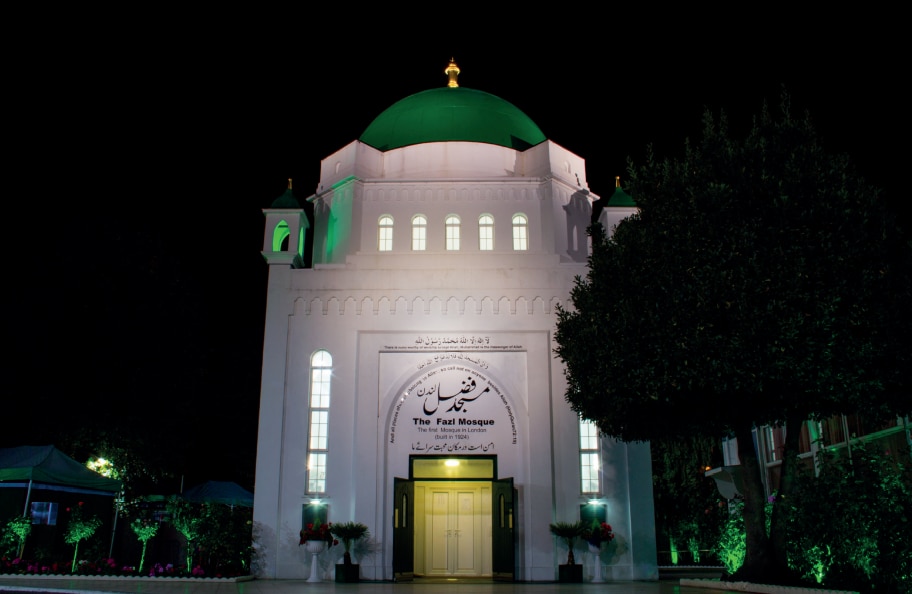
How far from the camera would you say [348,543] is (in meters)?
17.6

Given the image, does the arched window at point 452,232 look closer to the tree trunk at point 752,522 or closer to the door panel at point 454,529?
the door panel at point 454,529

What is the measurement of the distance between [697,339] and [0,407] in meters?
20.2

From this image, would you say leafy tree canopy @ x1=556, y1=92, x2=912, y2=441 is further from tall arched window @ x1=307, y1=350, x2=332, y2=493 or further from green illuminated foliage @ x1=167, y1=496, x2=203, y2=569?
green illuminated foliage @ x1=167, y1=496, x2=203, y2=569

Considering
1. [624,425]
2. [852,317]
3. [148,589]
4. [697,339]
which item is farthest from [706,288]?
[148,589]

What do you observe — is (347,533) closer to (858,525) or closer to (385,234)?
(385,234)

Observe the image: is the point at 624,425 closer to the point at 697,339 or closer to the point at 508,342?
the point at 697,339

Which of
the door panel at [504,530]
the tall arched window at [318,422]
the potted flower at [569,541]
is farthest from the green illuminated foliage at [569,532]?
the tall arched window at [318,422]

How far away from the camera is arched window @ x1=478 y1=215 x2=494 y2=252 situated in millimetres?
21562

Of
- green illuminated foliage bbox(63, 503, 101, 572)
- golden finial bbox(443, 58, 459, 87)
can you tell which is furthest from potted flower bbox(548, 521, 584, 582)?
golden finial bbox(443, 58, 459, 87)

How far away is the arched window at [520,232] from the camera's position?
70.5ft

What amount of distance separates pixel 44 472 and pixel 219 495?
8069 millimetres

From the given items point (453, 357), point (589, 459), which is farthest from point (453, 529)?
point (453, 357)

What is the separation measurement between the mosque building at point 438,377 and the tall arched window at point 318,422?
0.04 m

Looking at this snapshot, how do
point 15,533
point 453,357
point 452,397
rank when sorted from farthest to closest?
point 453,357 → point 452,397 → point 15,533
